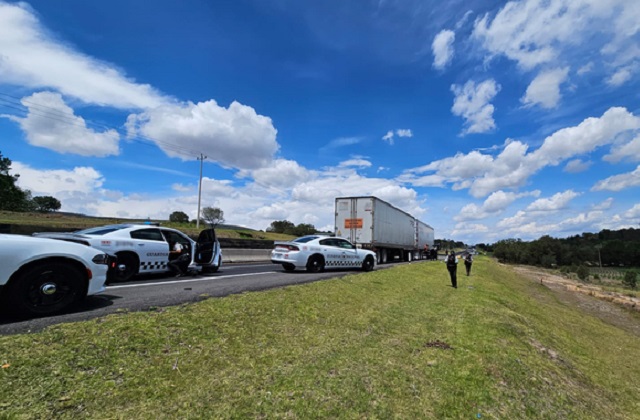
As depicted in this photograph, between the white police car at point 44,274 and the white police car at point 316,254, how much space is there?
787 cm

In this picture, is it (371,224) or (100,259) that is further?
(371,224)

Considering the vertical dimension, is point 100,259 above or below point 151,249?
below

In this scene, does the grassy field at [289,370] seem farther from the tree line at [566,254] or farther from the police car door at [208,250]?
the tree line at [566,254]

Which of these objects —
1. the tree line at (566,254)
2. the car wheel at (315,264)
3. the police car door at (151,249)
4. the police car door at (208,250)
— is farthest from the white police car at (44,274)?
the tree line at (566,254)

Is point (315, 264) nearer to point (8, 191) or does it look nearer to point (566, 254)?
point (8, 191)

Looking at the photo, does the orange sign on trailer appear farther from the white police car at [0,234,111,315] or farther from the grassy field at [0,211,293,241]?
the white police car at [0,234,111,315]

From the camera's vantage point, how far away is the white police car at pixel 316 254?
13008 mm

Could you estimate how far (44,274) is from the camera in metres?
4.82

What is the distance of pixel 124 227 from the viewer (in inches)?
345

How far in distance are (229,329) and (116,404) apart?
183 centimetres

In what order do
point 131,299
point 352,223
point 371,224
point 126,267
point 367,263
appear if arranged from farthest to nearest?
point 352,223
point 371,224
point 367,263
point 126,267
point 131,299

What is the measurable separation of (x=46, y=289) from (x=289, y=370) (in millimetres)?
3893

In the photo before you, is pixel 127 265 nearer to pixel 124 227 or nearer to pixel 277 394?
pixel 124 227

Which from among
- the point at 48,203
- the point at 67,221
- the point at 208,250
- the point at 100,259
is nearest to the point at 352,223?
the point at 208,250
